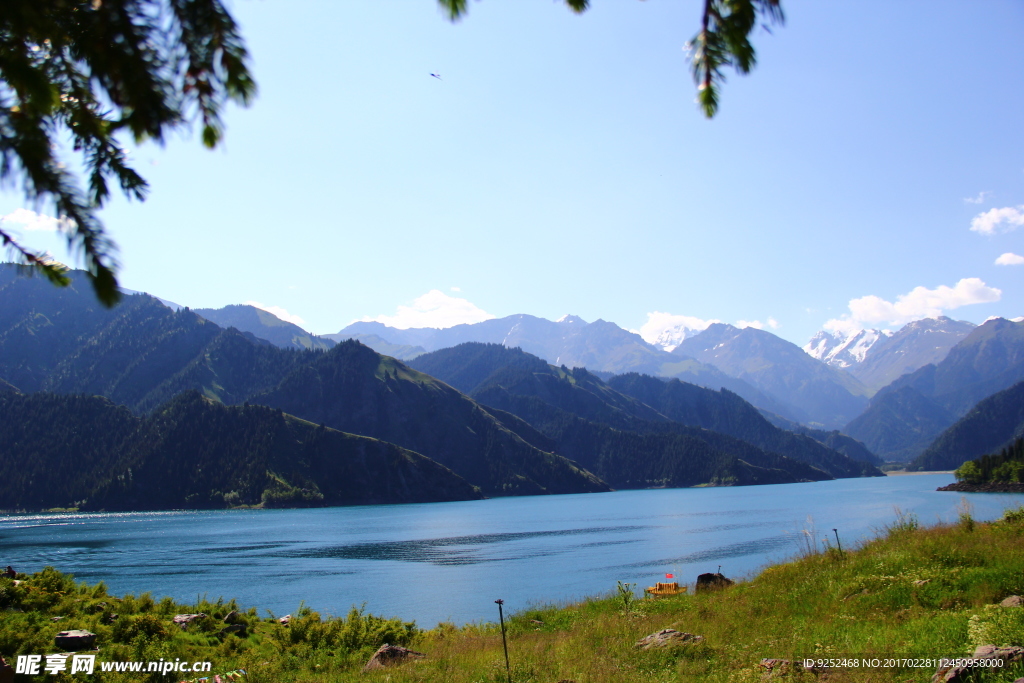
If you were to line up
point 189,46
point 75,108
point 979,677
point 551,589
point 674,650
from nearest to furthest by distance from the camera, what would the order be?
point 189,46 < point 75,108 < point 979,677 < point 674,650 < point 551,589

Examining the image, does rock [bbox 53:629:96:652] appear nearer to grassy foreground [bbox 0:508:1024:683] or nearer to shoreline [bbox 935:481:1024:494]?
grassy foreground [bbox 0:508:1024:683]

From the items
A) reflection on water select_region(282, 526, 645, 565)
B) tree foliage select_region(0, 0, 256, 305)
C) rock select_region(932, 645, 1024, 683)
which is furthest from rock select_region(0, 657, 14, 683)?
reflection on water select_region(282, 526, 645, 565)

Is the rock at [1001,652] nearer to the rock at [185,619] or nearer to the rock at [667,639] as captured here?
the rock at [667,639]

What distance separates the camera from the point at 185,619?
2205 centimetres

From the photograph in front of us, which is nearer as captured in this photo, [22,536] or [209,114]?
[209,114]

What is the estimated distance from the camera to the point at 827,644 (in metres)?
14.6

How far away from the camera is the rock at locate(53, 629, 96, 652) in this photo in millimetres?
17094

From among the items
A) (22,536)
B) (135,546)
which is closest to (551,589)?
(135,546)

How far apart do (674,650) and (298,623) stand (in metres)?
15.5

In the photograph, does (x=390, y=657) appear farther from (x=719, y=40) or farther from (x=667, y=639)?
(x=719, y=40)

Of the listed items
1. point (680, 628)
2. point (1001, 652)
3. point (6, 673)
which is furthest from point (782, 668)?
point (6, 673)

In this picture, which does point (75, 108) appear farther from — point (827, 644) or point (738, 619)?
point (738, 619)

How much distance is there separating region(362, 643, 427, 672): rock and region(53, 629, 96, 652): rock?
25.4ft

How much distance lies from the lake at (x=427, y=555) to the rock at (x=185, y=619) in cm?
2384
